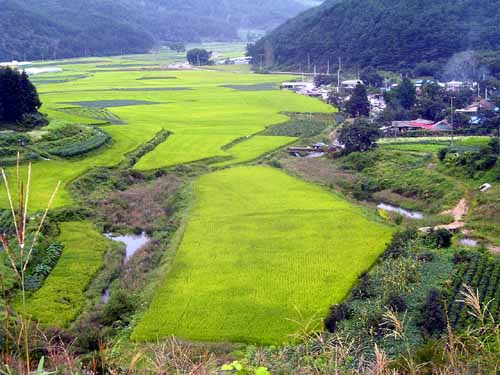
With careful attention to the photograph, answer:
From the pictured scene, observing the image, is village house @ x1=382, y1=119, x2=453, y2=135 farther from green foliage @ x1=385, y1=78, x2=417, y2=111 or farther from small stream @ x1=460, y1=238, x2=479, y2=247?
small stream @ x1=460, y1=238, x2=479, y2=247

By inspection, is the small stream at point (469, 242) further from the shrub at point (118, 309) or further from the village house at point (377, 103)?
the village house at point (377, 103)

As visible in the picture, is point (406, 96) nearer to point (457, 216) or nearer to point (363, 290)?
point (457, 216)

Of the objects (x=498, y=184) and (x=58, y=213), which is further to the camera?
(x=498, y=184)

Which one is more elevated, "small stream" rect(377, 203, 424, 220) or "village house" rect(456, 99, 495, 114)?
"village house" rect(456, 99, 495, 114)

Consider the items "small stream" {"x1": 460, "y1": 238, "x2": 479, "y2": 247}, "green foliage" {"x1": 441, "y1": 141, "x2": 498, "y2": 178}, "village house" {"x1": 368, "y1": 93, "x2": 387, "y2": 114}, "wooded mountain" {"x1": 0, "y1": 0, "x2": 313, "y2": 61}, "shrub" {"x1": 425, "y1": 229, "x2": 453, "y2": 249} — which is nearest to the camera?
"shrub" {"x1": 425, "y1": 229, "x2": 453, "y2": 249}

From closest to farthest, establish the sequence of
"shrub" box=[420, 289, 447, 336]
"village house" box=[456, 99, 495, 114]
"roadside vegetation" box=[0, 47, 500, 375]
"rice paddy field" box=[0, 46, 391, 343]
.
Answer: "roadside vegetation" box=[0, 47, 500, 375] → "shrub" box=[420, 289, 447, 336] → "rice paddy field" box=[0, 46, 391, 343] → "village house" box=[456, 99, 495, 114]

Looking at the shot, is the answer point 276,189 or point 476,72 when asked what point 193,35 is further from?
point 276,189

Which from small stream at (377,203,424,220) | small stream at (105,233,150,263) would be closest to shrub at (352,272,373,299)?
small stream at (105,233,150,263)

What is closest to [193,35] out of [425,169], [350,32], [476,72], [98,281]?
[350,32]
